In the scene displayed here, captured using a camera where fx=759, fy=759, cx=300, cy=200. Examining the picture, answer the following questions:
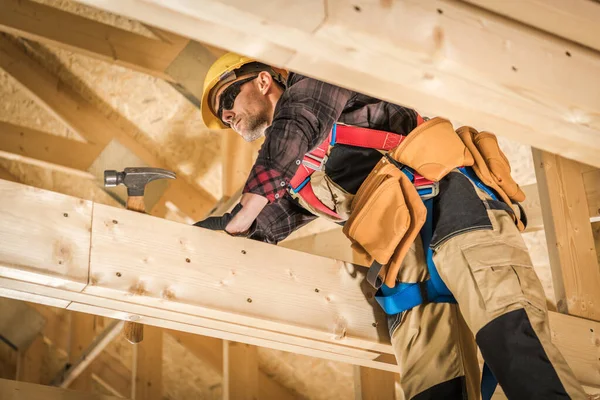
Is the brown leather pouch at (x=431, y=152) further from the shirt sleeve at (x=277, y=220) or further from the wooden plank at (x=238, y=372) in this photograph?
the wooden plank at (x=238, y=372)

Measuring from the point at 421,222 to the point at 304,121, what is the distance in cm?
46

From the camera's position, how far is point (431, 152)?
7.47ft

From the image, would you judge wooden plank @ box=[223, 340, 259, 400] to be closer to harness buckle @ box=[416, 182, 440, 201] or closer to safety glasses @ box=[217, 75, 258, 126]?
safety glasses @ box=[217, 75, 258, 126]

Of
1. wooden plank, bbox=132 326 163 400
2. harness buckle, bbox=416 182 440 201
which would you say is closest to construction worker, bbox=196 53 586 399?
harness buckle, bbox=416 182 440 201

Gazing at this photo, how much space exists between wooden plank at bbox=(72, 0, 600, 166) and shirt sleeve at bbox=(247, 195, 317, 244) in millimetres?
1136

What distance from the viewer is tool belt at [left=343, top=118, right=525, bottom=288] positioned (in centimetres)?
225

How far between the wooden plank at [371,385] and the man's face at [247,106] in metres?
1.13

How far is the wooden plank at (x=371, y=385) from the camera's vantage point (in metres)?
3.20

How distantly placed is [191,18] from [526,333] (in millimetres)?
1217

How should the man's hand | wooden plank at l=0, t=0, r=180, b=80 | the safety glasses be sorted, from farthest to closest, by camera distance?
wooden plank at l=0, t=0, r=180, b=80 < the safety glasses < the man's hand

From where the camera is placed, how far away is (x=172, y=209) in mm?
4492

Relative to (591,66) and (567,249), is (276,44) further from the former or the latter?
(567,249)

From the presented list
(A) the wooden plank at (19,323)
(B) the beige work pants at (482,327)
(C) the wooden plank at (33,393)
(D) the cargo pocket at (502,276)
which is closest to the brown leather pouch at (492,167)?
(B) the beige work pants at (482,327)

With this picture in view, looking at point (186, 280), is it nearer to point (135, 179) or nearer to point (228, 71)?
point (135, 179)
